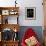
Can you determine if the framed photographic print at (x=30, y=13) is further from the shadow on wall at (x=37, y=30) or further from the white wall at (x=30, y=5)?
the shadow on wall at (x=37, y=30)

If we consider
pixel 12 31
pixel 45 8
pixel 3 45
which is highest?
pixel 45 8

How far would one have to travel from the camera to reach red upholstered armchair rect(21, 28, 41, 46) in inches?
221

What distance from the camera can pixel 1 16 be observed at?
604 centimetres

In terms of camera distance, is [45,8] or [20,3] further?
[20,3]

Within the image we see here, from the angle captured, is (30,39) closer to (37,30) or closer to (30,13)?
(37,30)

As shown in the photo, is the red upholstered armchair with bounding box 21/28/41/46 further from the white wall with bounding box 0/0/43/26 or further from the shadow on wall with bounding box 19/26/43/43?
the white wall with bounding box 0/0/43/26

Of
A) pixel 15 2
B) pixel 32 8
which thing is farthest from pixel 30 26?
pixel 15 2

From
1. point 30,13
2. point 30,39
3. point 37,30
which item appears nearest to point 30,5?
point 30,13

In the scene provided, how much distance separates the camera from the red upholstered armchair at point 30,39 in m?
5.62

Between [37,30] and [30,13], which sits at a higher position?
[30,13]

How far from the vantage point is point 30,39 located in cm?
565

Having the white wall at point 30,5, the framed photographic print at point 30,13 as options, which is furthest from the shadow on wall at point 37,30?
the framed photographic print at point 30,13

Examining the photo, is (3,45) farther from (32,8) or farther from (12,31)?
(32,8)

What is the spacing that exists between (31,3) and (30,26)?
0.90m
